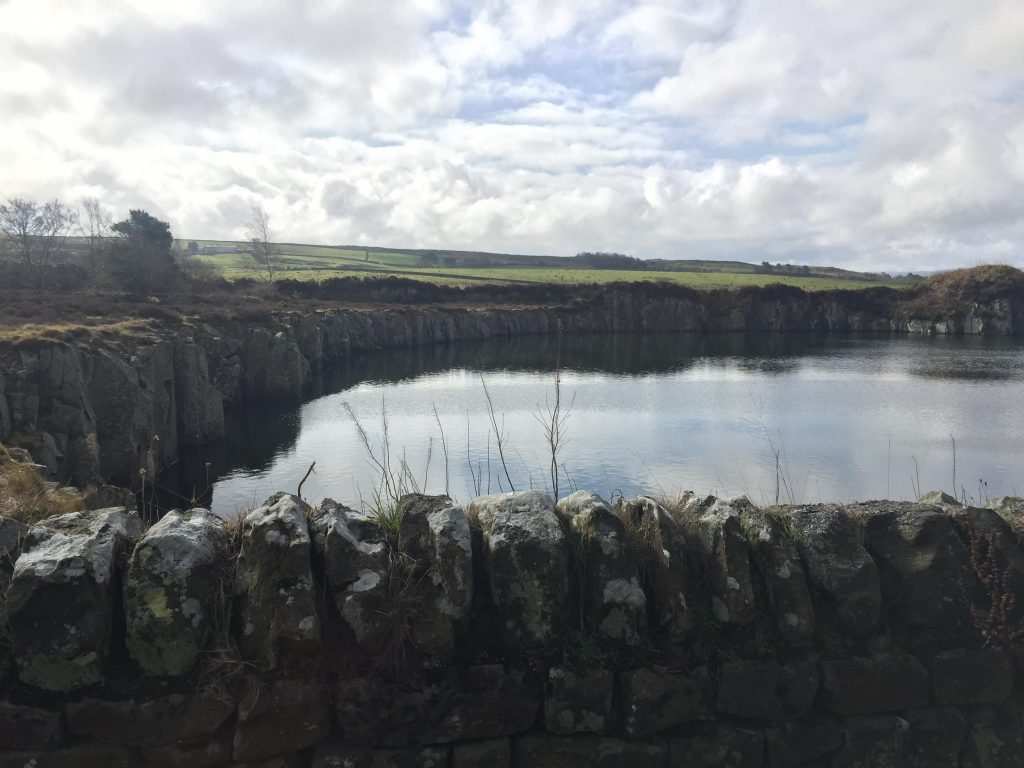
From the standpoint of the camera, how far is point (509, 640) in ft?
18.6

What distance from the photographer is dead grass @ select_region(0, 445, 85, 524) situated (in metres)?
7.69

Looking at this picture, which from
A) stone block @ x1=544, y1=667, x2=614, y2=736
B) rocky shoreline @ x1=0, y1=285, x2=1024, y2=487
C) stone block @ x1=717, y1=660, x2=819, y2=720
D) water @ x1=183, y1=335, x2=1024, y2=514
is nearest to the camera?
stone block @ x1=544, y1=667, x2=614, y2=736

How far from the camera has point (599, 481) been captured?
27.0 meters

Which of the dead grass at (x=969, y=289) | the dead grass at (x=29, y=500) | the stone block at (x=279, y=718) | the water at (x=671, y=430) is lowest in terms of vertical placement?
the water at (x=671, y=430)

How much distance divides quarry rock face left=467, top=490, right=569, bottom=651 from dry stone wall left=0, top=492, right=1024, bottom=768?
0.06 ft

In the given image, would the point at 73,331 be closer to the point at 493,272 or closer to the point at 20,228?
the point at 20,228

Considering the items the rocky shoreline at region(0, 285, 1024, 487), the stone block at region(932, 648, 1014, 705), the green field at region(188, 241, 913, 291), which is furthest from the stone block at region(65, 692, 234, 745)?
the green field at region(188, 241, 913, 291)

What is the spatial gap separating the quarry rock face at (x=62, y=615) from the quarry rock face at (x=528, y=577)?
277cm

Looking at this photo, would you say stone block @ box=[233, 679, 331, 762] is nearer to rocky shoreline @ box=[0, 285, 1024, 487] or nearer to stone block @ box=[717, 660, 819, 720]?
stone block @ box=[717, 660, 819, 720]

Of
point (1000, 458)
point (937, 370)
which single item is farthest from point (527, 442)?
point (937, 370)

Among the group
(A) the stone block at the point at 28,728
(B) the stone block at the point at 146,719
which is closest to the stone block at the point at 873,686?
(B) the stone block at the point at 146,719

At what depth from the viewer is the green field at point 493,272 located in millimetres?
123812

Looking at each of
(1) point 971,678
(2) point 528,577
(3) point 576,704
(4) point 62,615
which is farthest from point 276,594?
(1) point 971,678

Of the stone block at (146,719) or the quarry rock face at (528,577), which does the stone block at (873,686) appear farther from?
the stone block at (146,719)
